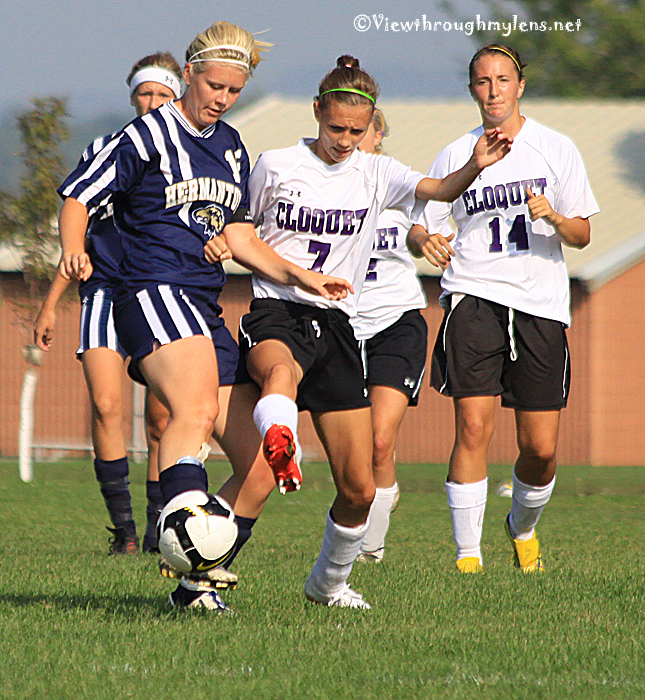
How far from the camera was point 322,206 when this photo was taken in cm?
561

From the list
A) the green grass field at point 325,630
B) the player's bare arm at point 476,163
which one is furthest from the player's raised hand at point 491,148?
the green grass field at point 325,630

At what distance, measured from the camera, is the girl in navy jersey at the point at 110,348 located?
6.55 m

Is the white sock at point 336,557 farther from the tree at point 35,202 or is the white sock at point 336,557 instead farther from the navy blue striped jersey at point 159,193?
the tree at point 35,202

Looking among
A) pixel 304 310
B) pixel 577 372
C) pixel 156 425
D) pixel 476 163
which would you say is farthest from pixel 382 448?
pixel 577 372

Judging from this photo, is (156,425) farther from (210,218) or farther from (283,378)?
(283,378)

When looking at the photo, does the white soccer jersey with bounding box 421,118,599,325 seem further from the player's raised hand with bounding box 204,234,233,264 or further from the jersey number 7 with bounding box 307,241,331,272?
the player's raised hand with bounding box 204,234,233,264

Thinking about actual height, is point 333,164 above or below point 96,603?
above

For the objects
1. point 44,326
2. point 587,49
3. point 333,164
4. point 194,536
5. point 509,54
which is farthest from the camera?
point 587,49

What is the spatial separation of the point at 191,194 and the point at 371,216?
98 centimetres

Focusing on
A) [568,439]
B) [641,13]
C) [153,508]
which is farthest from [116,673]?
[641,13]

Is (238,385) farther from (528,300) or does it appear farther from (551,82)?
(551,82)

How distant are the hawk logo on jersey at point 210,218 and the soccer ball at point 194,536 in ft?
4.43

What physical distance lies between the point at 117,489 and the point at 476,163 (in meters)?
3.30

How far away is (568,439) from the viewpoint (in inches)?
840
